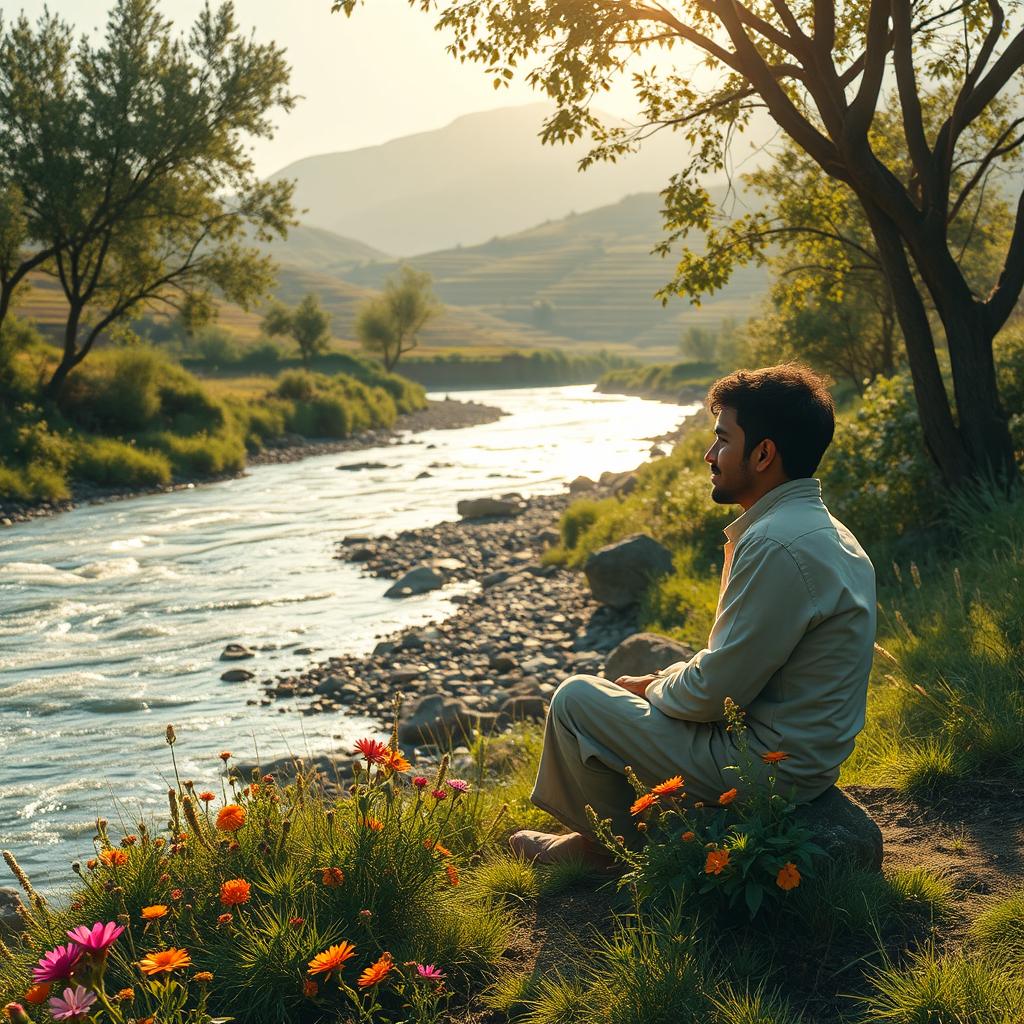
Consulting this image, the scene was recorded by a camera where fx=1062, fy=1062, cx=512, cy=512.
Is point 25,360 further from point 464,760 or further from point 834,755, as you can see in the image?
point 834,755

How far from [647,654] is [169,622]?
7.79 m

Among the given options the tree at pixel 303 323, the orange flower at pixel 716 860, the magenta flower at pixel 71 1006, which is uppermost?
the tree at pixel 303 323

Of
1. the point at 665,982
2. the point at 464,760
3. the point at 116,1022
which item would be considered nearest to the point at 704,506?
the point at 464,760

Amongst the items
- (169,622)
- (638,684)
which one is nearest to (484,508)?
(169,622)

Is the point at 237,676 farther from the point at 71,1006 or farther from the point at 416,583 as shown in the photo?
the point at 71,1006

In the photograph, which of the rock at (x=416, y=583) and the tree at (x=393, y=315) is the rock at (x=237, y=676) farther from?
the tree at (x=393, y=315)

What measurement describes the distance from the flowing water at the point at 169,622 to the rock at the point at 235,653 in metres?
0.10

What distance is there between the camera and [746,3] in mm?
11438

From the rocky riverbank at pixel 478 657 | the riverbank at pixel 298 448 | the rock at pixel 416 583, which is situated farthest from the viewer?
the riverbank at pixel 298 448

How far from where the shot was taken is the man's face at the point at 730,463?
12.8 ft

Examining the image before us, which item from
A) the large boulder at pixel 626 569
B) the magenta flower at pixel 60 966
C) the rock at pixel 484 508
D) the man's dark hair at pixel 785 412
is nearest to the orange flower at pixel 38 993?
the magenta flower at pixel 60 966

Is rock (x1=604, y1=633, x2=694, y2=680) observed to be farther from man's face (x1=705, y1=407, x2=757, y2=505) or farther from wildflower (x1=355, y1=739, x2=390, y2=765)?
wildflower (x1=355, y1=739, x2=390, y2=765)

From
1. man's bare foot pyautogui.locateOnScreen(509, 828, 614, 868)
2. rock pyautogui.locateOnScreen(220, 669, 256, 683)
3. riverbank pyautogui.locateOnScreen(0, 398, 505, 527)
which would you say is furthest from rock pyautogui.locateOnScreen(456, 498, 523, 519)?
man's bare foot pyautogui.locateOnScreen(509, 828, 614, 868)

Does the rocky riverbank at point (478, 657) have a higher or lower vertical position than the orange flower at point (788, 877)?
lower
